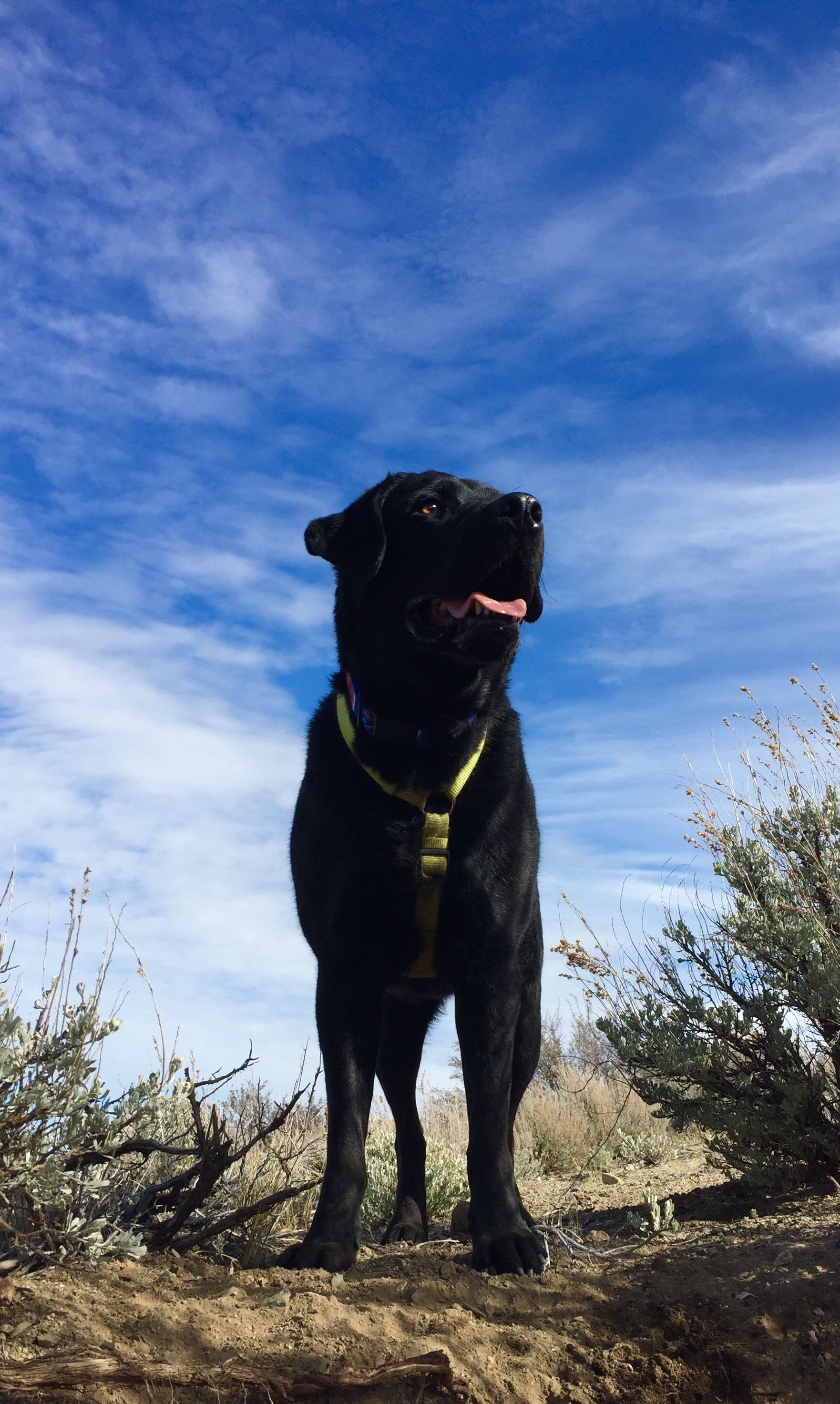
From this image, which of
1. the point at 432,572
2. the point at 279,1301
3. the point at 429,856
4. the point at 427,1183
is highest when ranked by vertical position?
the point at 432,572

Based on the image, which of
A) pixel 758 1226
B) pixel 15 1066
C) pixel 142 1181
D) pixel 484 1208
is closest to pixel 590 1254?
pixel 484 1208

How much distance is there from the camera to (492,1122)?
313 centimetres

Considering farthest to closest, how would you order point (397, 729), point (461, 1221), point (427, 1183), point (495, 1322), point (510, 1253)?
1. point (427, 1183)
2. point (461, 1221)
3. point (397, 729)
4. point (510, 1253)
5. point (495, 1322)

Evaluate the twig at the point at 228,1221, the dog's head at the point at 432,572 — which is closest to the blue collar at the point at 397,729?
the dog's head at the point at 432,572

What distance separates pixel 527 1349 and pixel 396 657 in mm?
1926

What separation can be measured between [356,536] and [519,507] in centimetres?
61

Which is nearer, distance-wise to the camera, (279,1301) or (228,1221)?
(279,1301)

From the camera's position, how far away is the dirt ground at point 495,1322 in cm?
239

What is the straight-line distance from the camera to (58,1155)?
2.99m

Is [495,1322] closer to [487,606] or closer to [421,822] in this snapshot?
[421,822]

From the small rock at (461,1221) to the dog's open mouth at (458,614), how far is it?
85.8 inches

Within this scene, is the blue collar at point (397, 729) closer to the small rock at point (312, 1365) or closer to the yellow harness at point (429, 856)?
the yellow harness at point (429, 856)

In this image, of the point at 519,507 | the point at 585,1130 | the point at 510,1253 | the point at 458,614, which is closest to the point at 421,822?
the point at 458,614

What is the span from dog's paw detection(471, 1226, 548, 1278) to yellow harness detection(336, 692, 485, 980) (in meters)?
0.77
